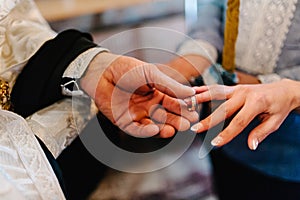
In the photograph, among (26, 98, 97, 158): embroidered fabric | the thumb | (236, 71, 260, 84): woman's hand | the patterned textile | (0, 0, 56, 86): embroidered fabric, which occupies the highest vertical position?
(0, 0, 56, 86): embroidered fabric

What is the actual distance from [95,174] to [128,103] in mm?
134

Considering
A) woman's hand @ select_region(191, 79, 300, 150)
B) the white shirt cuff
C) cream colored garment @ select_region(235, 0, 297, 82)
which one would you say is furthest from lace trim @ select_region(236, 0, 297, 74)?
the white shirt cuff

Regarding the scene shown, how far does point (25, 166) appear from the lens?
0.46 m

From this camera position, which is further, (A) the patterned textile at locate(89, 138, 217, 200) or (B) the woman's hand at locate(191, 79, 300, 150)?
(A) the patterned textile at locate(89, 138, 217, 200)

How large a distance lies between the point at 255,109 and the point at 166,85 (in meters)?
0.13

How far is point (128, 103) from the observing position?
0.59 m

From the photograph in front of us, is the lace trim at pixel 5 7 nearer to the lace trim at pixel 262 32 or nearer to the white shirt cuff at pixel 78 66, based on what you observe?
the white shirt cuff at pixel 78 66

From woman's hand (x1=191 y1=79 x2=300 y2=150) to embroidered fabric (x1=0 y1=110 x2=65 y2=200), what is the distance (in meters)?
0.21

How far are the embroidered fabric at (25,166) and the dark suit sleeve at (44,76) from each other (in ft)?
0.28

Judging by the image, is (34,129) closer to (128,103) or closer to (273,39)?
(128,103)

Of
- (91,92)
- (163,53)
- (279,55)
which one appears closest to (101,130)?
(91,92)

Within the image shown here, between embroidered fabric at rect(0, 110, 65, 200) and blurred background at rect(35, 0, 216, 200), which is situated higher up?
embroidered fabric at rect(0, 110, 65, 200)

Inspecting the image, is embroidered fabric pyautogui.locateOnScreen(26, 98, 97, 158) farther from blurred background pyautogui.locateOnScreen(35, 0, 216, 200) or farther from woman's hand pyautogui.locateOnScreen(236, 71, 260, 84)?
woman's hand pyautogui.locateOnScreen(236, 71, 260, 84)

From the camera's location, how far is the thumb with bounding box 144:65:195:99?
20.5 inches
